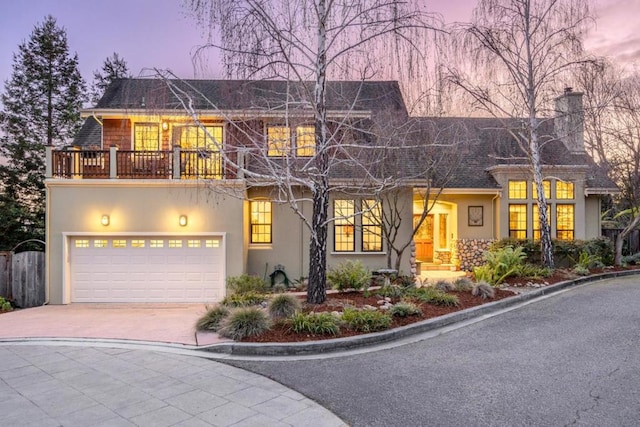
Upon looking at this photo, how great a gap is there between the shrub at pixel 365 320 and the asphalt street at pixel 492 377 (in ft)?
2.15

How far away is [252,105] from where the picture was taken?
7.79m

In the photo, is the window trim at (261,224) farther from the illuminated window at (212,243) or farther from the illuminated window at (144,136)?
the illuminated window at (144,136)

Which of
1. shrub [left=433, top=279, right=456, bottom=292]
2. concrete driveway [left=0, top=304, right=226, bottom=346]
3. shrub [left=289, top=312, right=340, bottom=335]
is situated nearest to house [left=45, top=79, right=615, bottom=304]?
concrete driveway [left=0, top=304, right=226, bottom=346]

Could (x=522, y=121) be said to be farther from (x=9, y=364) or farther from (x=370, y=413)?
(x=9, y=364)

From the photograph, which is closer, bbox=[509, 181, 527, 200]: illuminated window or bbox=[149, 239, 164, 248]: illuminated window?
bbox=[149, 239, 164, 248]: illuminated window

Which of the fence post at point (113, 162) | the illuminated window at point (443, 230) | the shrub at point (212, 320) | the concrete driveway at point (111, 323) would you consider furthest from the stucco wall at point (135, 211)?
the illuminated window at point (443, 230)

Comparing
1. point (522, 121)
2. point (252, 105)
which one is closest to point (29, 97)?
point (252, 105)

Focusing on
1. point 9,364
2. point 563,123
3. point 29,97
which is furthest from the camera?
point 29,97

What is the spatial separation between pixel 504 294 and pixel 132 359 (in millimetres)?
8372

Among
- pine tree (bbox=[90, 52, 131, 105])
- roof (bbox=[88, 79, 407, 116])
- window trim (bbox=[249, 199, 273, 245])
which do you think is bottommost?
window trim (bbox=[249, 199, 273, 245])

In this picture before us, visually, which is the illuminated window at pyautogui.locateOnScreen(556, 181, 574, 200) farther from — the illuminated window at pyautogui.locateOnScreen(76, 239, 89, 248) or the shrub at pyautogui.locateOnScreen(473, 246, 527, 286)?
the illuminated window at pyautogui.locateOnScreen(76, 239, 89, 248)

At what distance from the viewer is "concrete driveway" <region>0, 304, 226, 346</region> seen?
7258mm

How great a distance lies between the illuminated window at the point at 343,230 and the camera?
13.3 metres

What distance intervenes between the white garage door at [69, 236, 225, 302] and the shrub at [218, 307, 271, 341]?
4690 mm
